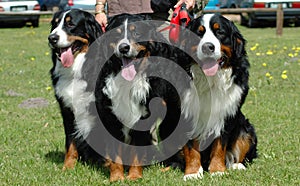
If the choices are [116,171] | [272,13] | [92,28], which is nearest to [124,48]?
[92,28]

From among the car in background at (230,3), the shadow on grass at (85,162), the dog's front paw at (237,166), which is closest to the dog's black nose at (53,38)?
the shadow on grass at (85,162)

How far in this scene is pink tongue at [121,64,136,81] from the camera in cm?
507

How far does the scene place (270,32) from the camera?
21.7 metres

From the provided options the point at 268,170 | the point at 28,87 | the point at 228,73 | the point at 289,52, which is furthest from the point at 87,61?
the point at 289,52

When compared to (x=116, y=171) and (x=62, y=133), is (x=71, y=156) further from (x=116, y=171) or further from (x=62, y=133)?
(x=62, y=133)

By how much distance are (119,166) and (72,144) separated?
73cm

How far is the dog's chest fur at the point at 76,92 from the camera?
545cm

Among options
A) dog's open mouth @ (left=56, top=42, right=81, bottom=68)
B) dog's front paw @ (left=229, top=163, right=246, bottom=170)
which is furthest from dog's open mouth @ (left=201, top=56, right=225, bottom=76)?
dog's open mouth @ (left=56, top=42, right=81, bottom=68)

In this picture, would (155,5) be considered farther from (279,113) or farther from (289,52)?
(289,52)

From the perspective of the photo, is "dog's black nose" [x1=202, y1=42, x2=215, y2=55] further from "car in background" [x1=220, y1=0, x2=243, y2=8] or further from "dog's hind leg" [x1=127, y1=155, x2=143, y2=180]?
"car in background" [x1=220, y1=0, x2=243, y2=8]

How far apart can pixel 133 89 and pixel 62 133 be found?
2557mm

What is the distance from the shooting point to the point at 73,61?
541 cm

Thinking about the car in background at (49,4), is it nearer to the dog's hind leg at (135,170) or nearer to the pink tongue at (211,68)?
the dog's hind leg at (135,170)

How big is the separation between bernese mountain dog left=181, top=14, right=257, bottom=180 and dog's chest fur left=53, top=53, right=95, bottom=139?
983 mm
